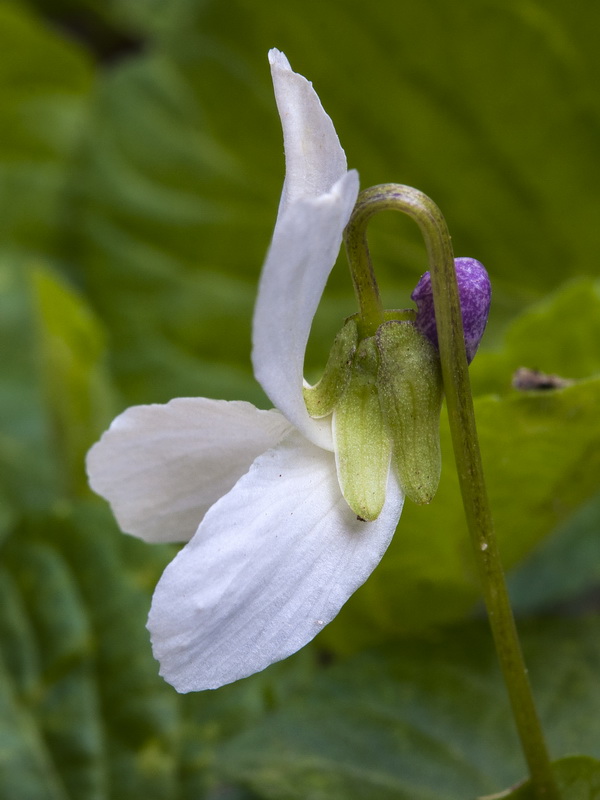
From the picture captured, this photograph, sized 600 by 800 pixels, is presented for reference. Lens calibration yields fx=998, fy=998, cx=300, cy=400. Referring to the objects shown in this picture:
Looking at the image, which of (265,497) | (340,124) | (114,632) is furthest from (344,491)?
(340,124)

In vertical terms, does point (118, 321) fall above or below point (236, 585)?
above

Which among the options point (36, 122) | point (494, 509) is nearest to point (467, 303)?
point (494, 509)

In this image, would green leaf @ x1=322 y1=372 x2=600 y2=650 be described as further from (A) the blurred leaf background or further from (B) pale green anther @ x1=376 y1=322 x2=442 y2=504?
(B) pale green anther @ x1=376 y1=322 x2=442 y2=504

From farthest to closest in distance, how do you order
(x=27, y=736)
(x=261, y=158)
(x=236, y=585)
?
(x=261, y=158) → (x=27, y=736) → (x=236, y=585)

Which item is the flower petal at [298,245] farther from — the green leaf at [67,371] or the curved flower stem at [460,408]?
the green leaf at [67,371]

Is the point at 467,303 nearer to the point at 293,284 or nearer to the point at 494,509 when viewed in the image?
the point at 293,284

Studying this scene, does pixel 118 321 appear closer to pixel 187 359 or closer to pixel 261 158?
pixel 187 359

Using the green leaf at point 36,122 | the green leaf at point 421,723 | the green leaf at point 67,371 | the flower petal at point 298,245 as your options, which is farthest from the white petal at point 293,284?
the green leaf at point 36,122
